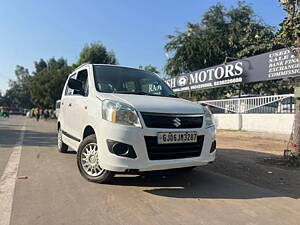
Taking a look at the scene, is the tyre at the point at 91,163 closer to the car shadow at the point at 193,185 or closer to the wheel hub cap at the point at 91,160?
the wheel hub cap at the point at 91,160

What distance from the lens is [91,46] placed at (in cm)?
3725

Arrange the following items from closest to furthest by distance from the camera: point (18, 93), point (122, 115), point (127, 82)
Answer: point (122, 115)
point (127, 82)
point (18, 93)

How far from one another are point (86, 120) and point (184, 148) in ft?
5.61

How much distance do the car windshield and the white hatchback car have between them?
2cm

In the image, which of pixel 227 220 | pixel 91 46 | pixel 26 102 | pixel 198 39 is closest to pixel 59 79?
pixel 91 46

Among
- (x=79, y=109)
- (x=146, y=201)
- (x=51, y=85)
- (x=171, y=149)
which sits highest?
(x=51, y=85)

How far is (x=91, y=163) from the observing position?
14.4 ft

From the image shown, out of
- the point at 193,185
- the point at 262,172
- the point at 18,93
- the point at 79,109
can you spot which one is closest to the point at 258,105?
the point at 262,172

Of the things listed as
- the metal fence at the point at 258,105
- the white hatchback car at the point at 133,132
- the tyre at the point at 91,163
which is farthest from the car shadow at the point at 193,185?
the metal fence at the point at 258,105

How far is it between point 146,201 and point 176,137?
0.96m

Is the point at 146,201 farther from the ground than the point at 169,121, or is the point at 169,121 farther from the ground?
the point at 169,121

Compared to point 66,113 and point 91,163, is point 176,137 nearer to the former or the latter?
point 91,163

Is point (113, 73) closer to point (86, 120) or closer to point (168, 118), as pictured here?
point (86, 120)

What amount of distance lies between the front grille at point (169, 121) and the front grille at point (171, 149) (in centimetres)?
20
